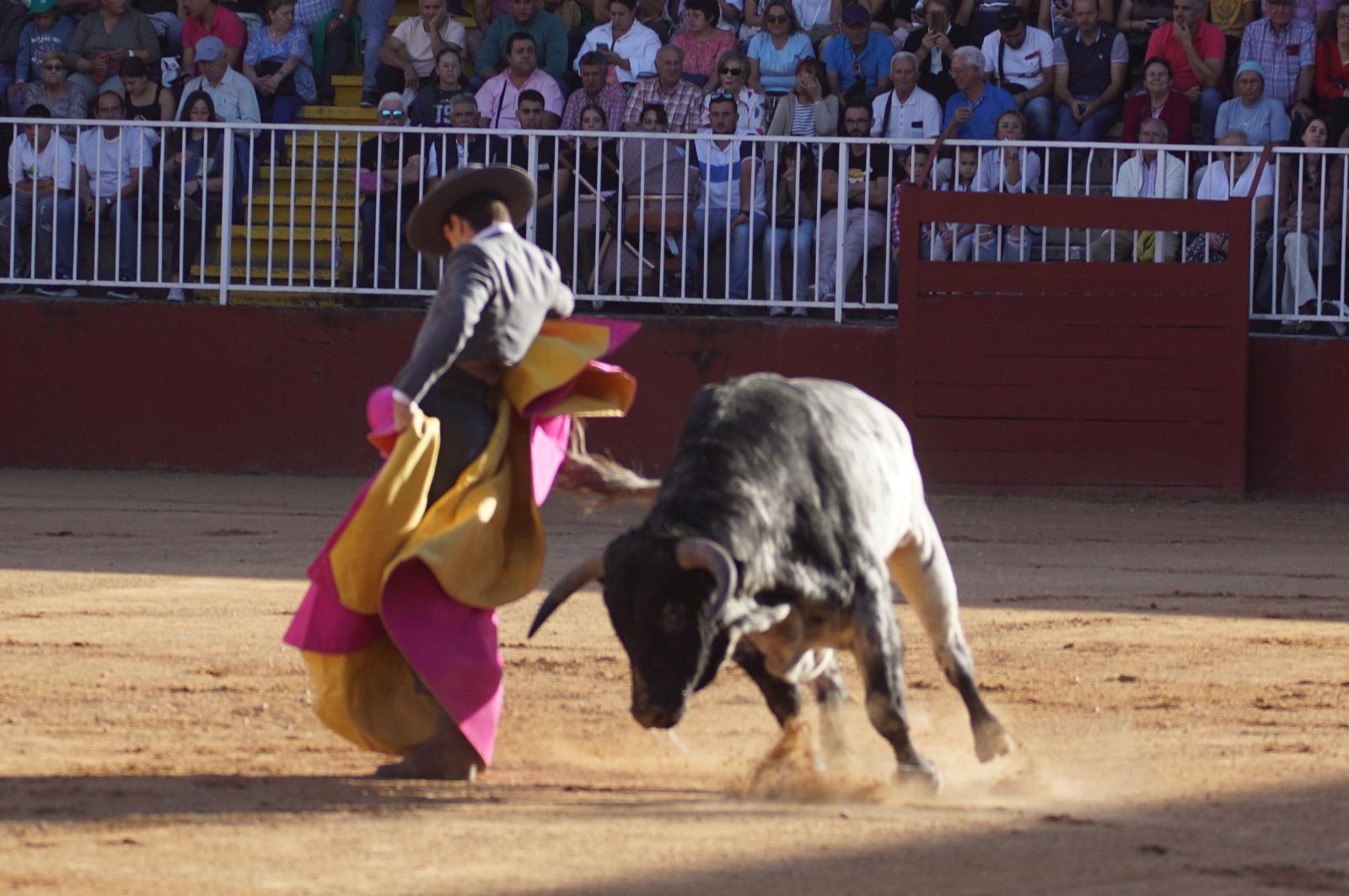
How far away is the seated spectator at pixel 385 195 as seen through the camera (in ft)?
37.3

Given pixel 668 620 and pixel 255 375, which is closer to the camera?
pixel 668 620

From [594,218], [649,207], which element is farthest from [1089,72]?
[594,218]

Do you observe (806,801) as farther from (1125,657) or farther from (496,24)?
(496,24)

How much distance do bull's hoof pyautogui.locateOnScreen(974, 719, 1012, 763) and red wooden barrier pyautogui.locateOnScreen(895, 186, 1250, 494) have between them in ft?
20.2

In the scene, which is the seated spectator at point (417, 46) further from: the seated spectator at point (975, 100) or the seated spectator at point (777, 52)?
the seated spectator at point (975, 100)

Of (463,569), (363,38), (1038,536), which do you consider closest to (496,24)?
(363,38)

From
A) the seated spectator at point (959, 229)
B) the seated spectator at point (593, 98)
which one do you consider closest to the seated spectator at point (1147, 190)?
the seated spectator at point (959, 229)

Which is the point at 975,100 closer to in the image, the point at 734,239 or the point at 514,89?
the point at 734,239

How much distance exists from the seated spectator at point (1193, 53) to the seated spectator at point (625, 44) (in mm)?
3194

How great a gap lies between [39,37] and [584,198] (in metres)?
4.51

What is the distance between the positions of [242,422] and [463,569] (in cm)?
736

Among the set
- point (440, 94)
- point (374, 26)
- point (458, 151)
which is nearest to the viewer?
point (458, 151)

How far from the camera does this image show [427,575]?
15.7 feet

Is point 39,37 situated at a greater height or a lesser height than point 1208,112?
greater
